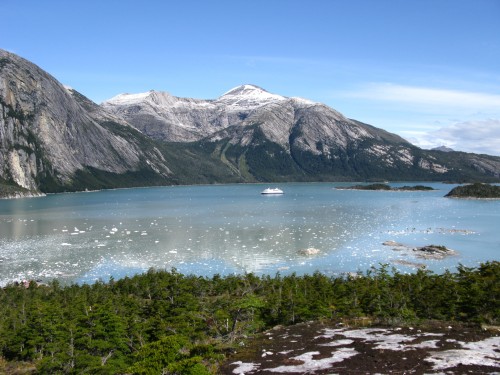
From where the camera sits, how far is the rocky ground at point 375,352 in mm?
16547

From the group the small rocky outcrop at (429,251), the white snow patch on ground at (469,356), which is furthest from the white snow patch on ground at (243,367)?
the small rocky outcrop at (429,251)

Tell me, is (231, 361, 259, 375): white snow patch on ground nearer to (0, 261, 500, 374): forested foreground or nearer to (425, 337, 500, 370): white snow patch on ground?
(0, 261, 500, 374): forested foreground

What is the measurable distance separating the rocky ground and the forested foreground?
2.09 meters

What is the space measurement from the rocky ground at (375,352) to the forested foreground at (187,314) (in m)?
2.09

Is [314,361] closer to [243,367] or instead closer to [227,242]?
[243,367]

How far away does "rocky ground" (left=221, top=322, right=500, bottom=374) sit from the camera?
1655cm

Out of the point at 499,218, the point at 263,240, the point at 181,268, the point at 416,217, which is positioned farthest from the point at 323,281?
the point at 499,218

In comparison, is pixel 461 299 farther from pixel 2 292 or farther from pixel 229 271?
pixel 2 292

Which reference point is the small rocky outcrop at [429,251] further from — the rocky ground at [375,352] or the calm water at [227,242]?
the rocky ground at [375,352]

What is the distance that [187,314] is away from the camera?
37.8 metres

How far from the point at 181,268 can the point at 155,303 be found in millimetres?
31349

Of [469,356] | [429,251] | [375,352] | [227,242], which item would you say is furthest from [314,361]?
[227,242]

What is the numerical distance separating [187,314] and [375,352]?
72.8ft

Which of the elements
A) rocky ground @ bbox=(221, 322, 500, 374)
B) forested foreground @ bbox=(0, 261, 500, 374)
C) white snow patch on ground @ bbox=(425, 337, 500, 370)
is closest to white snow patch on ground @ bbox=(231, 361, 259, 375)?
rocky ground @ bbox=(221, 322, 500, 374)
